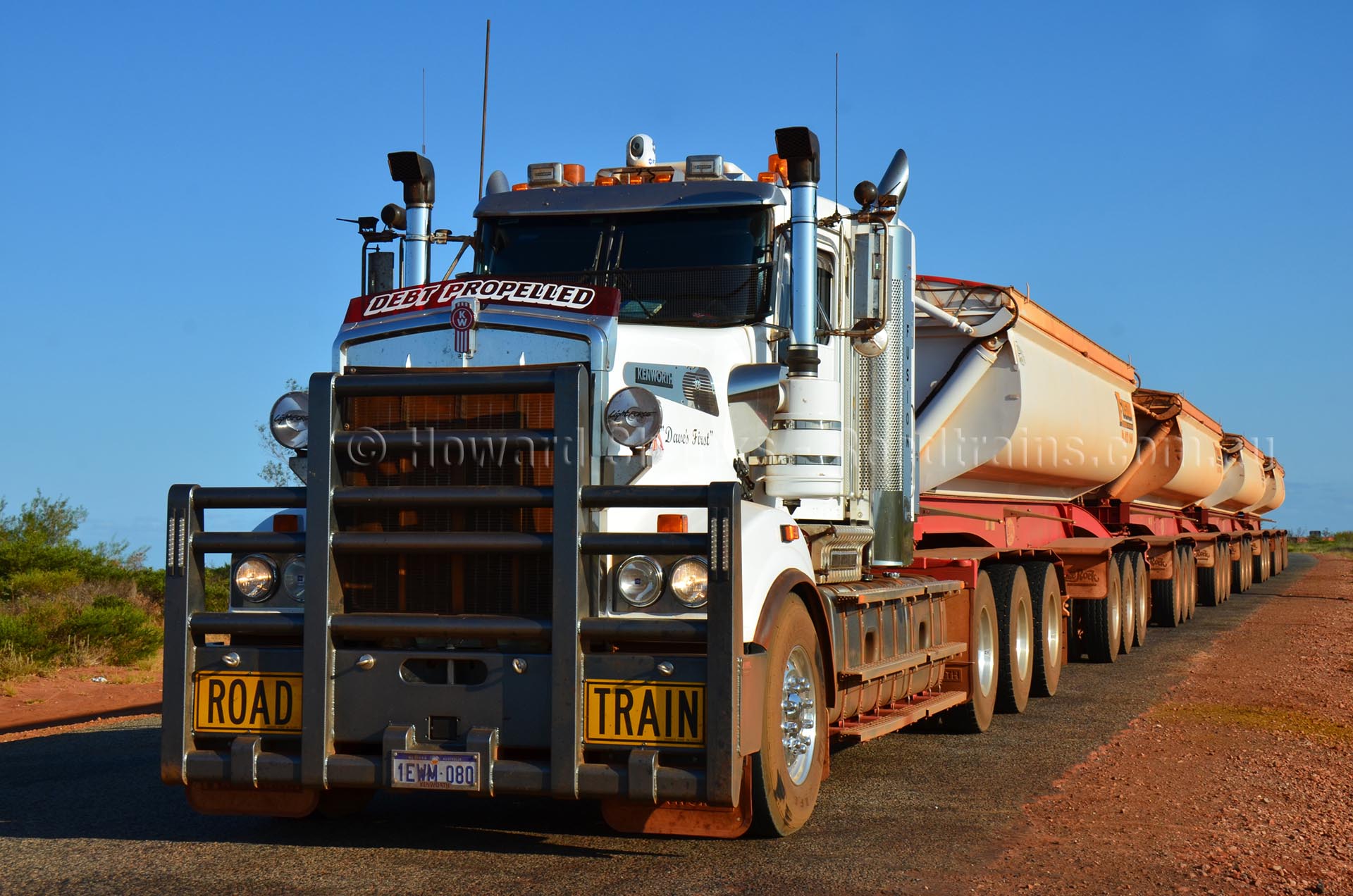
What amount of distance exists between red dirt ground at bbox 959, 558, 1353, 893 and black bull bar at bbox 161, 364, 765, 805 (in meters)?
1.39

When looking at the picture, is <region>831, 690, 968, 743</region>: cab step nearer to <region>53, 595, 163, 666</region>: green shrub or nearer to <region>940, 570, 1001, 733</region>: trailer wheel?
<region>940, 570, 1001, 733</region>: trailer wheel

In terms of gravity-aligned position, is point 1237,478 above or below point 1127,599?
above

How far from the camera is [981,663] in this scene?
36.4 feet

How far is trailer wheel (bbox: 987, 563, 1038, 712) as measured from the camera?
1180 centimetres

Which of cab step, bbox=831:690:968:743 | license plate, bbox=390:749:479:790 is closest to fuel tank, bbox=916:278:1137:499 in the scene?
cab step, bbox=831:690:968:743

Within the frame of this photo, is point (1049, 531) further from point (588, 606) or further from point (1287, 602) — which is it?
point (1287, 602)

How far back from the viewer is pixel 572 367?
6113mm

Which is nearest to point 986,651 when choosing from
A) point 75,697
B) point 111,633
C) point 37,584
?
point 75,697

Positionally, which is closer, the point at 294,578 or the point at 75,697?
the point at 294,578

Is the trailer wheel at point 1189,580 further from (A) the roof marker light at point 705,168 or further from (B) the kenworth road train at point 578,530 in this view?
(A) the roof marker light at point 705,168

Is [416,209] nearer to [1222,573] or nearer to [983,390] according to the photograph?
[983,390]

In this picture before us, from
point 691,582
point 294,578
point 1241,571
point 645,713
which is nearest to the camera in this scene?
point 645,713

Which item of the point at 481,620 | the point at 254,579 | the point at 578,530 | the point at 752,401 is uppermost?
the point at 752,401

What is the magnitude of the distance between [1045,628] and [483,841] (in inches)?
293
